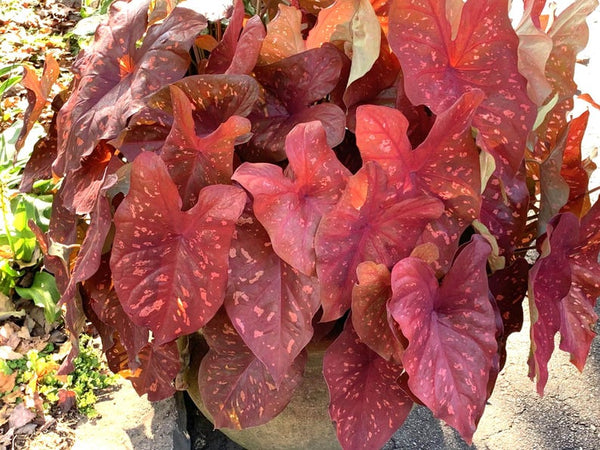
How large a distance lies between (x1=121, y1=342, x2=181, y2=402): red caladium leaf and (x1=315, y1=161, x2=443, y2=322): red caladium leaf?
1.14ft

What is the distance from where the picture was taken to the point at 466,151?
859mm

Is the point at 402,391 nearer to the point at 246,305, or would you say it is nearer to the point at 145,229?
the point at 246,305

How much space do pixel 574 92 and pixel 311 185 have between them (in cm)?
47

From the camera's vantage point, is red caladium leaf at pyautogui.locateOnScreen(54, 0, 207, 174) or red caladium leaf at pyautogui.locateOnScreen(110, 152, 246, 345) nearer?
red caladium leaf at pyautogui.locateOnScreen(110, 152, 246, 345)

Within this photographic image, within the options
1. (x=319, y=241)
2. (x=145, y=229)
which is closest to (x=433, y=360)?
(x=319, y=241)

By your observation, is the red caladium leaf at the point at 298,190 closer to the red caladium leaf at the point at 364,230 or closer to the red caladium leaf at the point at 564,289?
the red caladium leaf at the point at 364,230

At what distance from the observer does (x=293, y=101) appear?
986mm

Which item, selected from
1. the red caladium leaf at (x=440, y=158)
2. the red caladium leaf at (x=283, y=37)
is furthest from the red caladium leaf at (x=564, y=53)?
the red caladium leaf at (x=283, y=37)

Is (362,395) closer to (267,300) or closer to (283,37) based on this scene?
(267,300)

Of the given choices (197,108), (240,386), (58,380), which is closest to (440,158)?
(197,108)

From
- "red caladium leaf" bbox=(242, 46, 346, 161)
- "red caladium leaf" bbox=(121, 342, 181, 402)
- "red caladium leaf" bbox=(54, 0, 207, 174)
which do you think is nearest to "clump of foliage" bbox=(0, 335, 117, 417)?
"red caladium leaf" bbox=(121, 342, 181, 402)

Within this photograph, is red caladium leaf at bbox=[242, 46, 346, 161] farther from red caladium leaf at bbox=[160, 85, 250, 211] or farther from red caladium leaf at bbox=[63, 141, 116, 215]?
red caladium leaf at bbox=[63, 141, 116, 215]

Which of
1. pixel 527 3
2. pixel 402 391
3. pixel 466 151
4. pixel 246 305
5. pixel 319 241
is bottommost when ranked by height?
pixel 402 391

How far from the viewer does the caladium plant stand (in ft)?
2.75
